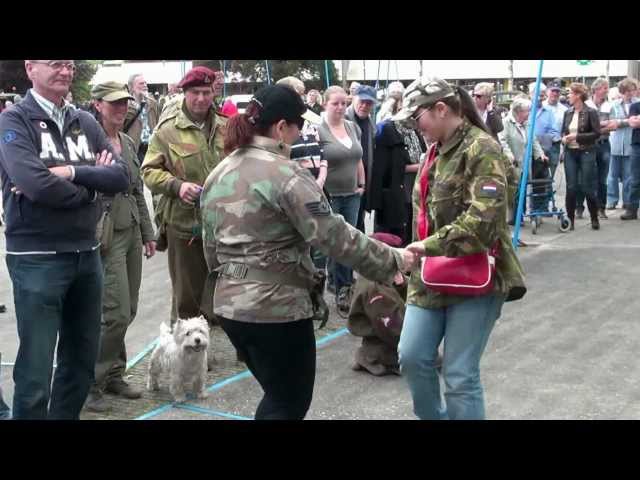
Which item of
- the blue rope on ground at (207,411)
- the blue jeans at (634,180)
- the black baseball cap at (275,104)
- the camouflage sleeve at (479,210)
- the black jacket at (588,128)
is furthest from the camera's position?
the blue jeans at (634,180)

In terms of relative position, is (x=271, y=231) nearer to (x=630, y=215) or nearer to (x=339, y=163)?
(x=339, y=163)

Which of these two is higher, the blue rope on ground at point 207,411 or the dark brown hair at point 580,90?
the dark brown hair at point 580,90

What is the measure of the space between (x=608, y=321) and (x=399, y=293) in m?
2.18

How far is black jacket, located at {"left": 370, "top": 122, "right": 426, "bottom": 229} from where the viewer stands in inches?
307

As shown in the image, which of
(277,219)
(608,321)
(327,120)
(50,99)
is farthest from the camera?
(327,120)

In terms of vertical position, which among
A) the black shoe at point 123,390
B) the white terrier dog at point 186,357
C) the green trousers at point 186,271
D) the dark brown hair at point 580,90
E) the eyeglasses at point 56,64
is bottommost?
the black shoe at point 123,390

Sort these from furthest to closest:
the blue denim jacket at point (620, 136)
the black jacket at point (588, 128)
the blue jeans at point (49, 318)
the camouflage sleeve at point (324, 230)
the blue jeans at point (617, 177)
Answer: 1. the blue jeans at point (617, 177)
2. the blue denim jacket at point (620, 136)
3. the black jacket at point (588, 128)
4. the blue jeans at point (49, 318)
5. the camouflage sleeve at point (324, 230)

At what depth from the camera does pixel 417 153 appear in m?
8.00

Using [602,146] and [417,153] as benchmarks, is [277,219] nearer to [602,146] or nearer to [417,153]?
[417,153]

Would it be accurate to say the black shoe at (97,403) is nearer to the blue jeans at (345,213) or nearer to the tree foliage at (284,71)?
the blue jeans at (345,213)

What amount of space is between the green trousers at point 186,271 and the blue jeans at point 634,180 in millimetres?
8313

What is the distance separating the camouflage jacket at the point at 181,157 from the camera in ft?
17.9

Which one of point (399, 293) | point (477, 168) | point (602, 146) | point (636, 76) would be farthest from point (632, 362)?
point (636, 76)

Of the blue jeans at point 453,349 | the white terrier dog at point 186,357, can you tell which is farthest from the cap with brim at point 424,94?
the white terrier dog at point 186,357
